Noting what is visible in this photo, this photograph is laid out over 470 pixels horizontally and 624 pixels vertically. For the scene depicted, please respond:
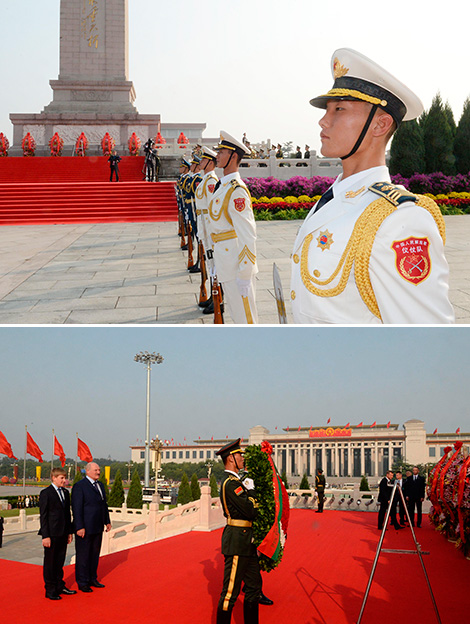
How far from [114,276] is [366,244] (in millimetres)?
7338

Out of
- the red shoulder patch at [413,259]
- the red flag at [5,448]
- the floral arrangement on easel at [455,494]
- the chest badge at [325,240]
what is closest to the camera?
the red shoulder patch at [413,259]

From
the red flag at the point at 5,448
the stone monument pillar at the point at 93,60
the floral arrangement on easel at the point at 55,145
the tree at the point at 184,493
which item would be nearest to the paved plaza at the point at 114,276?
the red flag at the point at 5,448

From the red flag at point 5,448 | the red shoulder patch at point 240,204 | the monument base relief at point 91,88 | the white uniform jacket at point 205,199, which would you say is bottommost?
the red flag at point 5,448

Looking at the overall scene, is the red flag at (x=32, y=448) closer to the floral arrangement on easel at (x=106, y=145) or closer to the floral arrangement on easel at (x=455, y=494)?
the floral arrangement on easel at (x=455, y=494)

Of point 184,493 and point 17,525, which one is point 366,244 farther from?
point 184,493

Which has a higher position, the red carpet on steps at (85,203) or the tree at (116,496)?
the red carpet on steps at (85,203)

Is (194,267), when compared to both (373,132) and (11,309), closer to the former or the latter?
(11,309)

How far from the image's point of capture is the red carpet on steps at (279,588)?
4383 millimetres

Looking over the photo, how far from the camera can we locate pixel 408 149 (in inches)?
819

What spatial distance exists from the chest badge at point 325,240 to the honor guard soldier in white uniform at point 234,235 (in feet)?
9.07

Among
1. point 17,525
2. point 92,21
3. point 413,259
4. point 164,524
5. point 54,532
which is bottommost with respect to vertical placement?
point 17,525

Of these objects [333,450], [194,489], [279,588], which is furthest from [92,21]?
[279,588]

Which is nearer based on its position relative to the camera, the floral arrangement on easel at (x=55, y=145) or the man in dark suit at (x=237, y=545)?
the man in dark suit at (x=237, y=545)

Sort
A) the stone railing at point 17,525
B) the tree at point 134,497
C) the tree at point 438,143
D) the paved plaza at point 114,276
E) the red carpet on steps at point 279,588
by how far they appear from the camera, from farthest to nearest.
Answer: the tree at point 438,143 < the tree at point 134,497 < the stone railing at point 17,525 < the paved plaza at point 114,276 < the red carpet on steps at point 279,588
